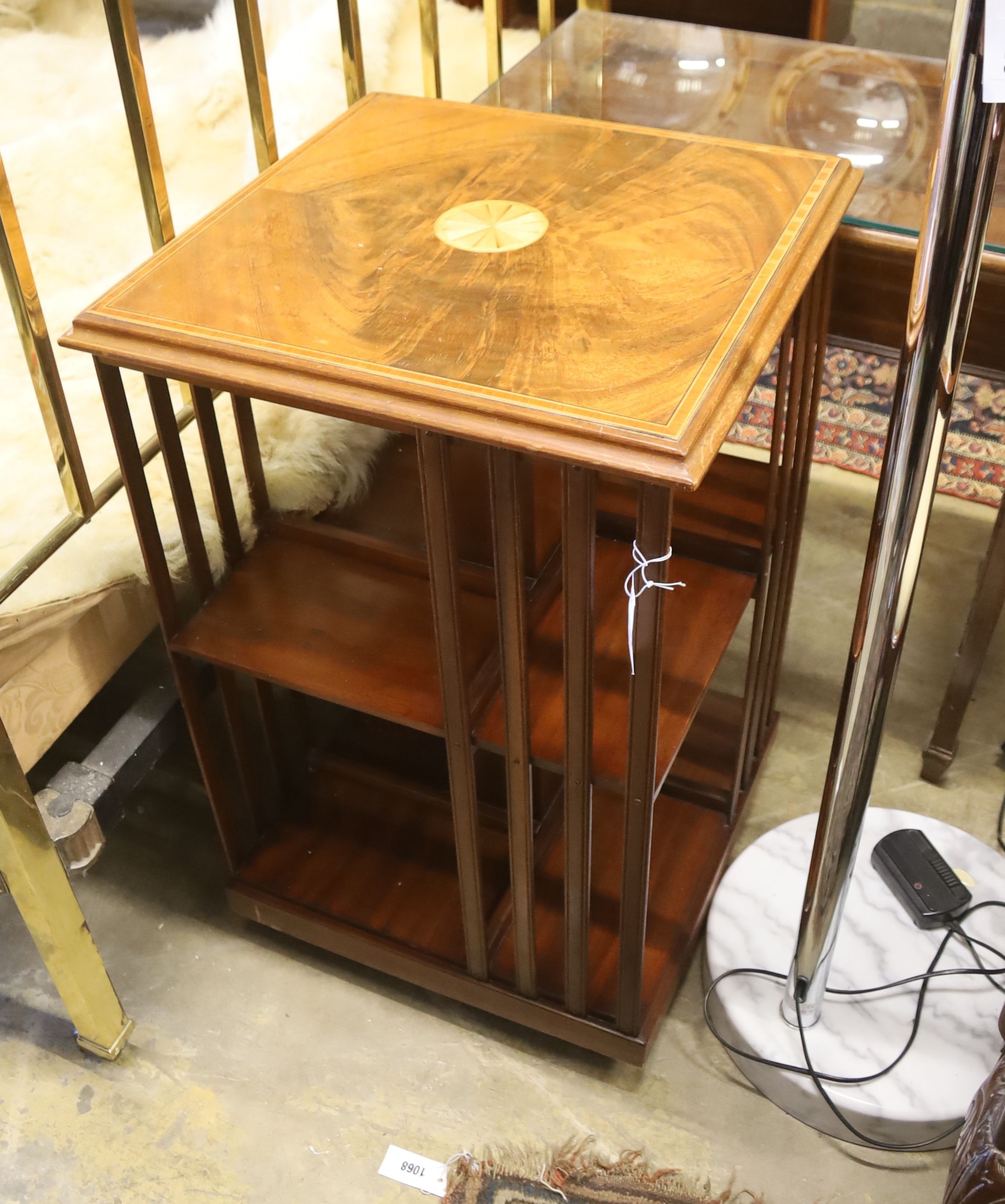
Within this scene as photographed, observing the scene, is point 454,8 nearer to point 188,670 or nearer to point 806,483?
point 806,483

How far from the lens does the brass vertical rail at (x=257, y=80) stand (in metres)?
1.08

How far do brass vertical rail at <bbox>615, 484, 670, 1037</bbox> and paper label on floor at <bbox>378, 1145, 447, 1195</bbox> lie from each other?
0.73 ft

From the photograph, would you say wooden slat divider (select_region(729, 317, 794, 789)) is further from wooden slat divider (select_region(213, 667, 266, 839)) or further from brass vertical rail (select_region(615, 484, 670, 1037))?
wooden slat divider (select_region(213, 667, 266, 839))

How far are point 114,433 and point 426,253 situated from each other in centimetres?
28

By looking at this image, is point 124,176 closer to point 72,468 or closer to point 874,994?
point 72,468

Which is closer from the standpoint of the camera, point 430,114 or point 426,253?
point 426,253

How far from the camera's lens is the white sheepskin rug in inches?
45.0

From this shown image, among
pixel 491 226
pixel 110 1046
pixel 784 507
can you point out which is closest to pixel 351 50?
pixel 491 226

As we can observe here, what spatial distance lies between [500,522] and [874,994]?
69 centimetres

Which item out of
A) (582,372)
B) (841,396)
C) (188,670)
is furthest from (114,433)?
(841,396)

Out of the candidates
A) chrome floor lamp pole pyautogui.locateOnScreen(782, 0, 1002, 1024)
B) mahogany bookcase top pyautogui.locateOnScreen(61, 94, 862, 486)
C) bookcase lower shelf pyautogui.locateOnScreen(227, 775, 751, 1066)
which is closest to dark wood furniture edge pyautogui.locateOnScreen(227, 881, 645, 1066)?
bookcase lower shelf pyautogui.locateOnScreen(227, 775, 751, 1066)

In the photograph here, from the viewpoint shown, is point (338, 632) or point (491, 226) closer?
point (491, 226)

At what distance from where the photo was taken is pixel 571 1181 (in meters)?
1.13

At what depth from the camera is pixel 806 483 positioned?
1.23 meters
